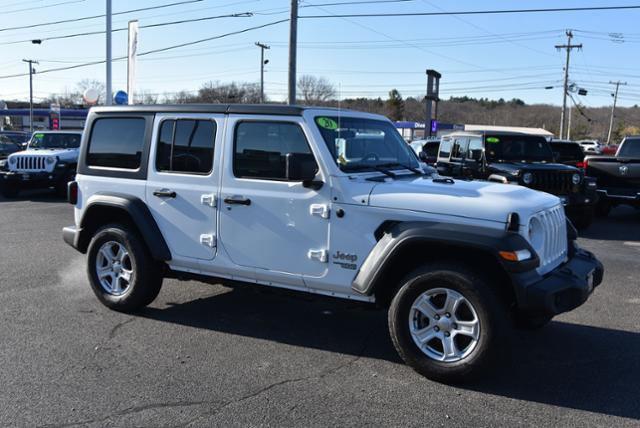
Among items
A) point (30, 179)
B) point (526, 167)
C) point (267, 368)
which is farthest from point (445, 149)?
point (30, 179)

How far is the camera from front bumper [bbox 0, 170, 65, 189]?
15.5 metres

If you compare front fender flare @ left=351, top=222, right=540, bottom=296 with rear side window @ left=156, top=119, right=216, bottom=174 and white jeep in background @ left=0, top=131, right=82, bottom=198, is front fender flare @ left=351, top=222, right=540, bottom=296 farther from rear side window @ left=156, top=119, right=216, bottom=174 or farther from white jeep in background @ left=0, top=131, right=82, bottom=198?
white jeep in background @ left=0, top=131, right=82, bottom=198

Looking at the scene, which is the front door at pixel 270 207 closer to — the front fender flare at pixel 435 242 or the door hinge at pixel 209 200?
the door hinge at pixel 209 200

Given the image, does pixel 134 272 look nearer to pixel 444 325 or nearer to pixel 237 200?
pixel 237 200

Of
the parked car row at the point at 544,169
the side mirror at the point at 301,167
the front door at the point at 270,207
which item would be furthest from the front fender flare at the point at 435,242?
the parked car row at the point at 544,169

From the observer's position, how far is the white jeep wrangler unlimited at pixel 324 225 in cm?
416

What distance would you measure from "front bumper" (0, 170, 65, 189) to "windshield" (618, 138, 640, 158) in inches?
528

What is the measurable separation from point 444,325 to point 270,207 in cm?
166

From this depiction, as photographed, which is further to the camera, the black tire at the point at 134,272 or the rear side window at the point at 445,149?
the rear side window at the point at 445,149

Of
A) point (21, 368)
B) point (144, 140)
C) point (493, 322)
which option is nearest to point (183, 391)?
point (21, 368)

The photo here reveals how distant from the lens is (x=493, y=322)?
4.04 m

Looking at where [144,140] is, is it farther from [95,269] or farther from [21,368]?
[21,368]

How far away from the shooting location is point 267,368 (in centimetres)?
453

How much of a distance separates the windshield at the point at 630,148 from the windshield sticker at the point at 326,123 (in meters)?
10.3
